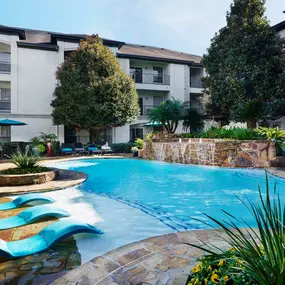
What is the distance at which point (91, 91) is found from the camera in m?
17.0

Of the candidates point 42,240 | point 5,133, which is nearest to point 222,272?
point 42,240

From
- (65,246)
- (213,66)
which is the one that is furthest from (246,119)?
(65,246)

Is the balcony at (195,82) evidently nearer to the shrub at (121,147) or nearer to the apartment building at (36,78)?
the apartment building at (36,78)

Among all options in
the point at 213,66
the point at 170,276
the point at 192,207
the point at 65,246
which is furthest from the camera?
the point at 213,66

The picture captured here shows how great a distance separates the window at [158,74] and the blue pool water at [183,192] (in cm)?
1504

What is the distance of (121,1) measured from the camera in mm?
13938

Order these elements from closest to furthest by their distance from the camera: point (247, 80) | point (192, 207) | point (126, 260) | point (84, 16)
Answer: point (126, 260) < point (192, 207) < point (84, 16) < point (247, 80)

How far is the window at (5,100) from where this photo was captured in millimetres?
19225

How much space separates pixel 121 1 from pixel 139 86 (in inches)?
352

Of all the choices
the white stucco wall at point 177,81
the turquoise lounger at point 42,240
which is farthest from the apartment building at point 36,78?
the turquoise lounger at point 42,240

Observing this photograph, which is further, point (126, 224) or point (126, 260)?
point (126, 224)

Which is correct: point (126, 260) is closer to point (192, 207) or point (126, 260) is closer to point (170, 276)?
point (170, 276)

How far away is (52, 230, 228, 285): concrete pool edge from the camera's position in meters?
2.13

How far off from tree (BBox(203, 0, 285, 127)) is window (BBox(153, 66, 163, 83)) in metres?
7.47
